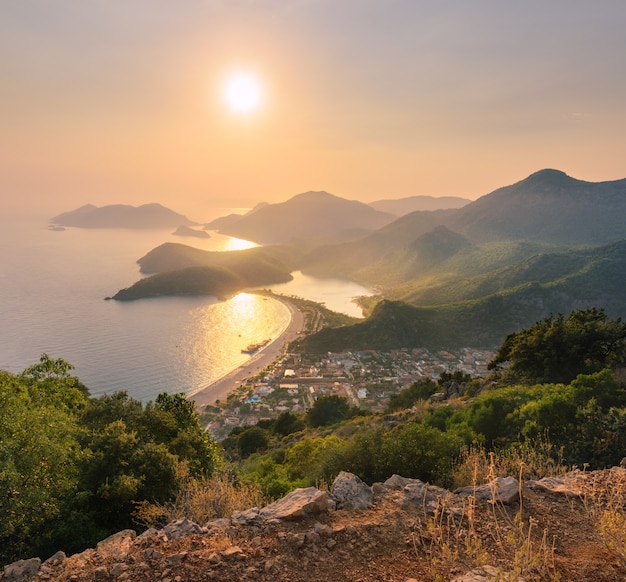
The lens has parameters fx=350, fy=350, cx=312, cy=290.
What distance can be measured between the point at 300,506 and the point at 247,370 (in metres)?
68.9

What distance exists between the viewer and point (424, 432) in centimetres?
967

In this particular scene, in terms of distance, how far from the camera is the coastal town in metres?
54.0

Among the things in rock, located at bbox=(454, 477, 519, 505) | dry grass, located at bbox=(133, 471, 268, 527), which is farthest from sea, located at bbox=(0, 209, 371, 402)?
rock, located at bbox=(454, 477, 519, 505)

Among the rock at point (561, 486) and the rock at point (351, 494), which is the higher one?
the rock at point (561, 486)

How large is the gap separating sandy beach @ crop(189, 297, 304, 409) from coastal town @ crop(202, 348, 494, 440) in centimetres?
198

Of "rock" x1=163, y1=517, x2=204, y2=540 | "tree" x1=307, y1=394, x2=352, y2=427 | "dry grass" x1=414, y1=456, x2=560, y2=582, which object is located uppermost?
"dry grass" x1=414, y1=456, x2=560, y2=582

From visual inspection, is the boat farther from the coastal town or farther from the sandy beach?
the coastal town

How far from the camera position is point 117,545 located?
18.9ft

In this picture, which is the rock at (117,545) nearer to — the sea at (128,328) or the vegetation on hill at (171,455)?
the vegetation on hill at (171,455)

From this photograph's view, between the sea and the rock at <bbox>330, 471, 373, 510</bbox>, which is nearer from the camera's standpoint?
the rock at <bbox>330, 471, 373, 510</bbox>

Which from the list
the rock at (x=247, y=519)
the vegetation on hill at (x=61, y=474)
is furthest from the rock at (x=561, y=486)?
the vegetation on hill at (x=61, y=474)

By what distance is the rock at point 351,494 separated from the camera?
6.37 m

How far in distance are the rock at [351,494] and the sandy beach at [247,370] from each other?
53.8m

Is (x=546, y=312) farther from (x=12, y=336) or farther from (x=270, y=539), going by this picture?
(x=12, y=336)
